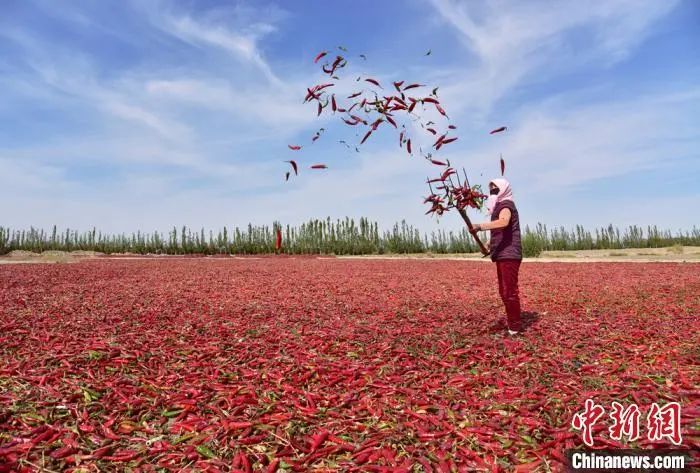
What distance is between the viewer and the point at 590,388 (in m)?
4.85

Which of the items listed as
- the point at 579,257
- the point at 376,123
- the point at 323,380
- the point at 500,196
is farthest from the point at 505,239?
the point at 579,257

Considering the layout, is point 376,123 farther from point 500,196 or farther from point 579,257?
point 579,257

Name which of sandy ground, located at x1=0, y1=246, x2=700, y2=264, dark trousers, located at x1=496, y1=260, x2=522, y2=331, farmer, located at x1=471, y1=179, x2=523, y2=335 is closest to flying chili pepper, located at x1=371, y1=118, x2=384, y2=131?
farmer, located at x1=471, y1=179, x2=523, y2=335

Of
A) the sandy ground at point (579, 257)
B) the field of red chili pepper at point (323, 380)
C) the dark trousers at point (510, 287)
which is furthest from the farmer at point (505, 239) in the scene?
the sandy ground at point (579, 257)

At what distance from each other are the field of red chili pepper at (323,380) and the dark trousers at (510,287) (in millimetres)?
318

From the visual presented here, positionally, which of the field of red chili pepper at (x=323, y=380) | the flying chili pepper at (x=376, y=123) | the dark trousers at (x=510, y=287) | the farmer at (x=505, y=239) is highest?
the flying chili pepper at (x=376, y=123)

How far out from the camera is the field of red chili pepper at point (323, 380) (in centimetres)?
379

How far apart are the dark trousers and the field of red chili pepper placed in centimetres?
32

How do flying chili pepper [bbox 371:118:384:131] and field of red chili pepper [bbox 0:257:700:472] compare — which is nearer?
field of red chili pepper [bbox 0:257:700:472]

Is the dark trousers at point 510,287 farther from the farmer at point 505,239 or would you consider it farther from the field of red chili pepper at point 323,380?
the field of red chili pepper at point 323,380

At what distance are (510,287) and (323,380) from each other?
2806mm

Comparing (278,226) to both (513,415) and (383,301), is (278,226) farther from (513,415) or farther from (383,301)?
(513,415)

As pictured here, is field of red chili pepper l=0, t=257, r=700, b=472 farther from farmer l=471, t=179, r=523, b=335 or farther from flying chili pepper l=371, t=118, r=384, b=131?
flying chili pepper l=371, t=118, r=384, b=131

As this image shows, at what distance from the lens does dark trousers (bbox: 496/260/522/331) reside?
6219 millimetres
